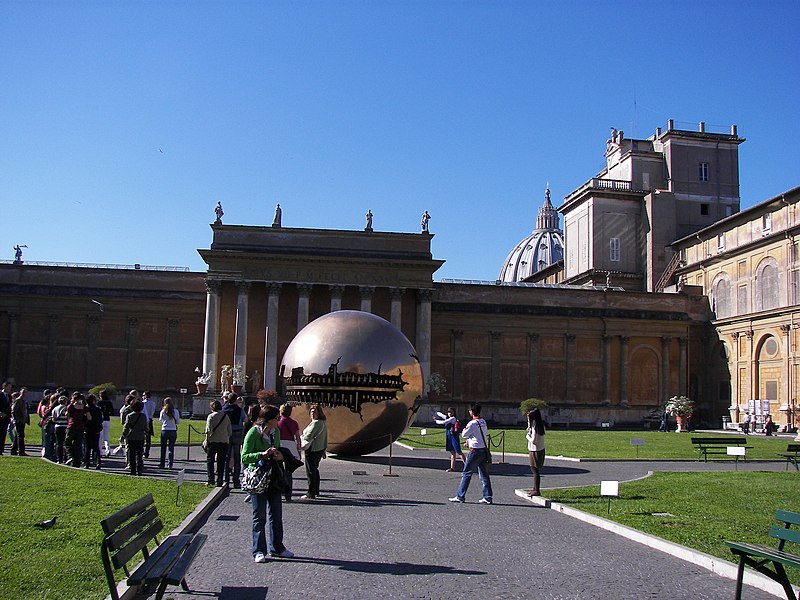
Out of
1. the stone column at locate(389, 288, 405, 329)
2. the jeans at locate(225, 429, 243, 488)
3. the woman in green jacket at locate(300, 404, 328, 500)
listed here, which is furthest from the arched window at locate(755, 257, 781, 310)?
the woman in green jacket at locate(300, 404, 328, 500)

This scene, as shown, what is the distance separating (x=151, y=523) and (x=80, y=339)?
2098 inches

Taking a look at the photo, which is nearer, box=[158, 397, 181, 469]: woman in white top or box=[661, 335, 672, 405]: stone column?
box=[158, 397, 181, 469]: woman in white top

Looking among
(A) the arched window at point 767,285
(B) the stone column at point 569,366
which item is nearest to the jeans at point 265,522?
(A) the arched window at point 767,285

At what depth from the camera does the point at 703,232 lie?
6166 centimetres

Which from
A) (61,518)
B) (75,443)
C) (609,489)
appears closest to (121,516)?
(61,518)

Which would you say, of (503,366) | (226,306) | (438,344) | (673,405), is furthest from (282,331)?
(673,405)

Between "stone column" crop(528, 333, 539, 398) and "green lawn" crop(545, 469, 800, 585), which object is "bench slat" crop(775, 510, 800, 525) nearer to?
"green lawn" crop(545, 469, 800, 585)

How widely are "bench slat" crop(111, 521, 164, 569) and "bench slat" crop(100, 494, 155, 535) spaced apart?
20 centimetres

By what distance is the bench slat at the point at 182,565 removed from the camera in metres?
7.27

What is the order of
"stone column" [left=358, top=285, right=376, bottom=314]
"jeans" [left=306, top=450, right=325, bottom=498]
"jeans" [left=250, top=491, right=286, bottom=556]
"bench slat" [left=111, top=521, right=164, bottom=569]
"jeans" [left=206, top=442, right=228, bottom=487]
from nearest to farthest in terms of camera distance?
"bench slat" [left=111, top=521, right=164, bottom=569] → "jeans" [left=250, top=491, right=286, bottom=556] → "jeans" [left=306, top=450, right=325, bottom=498] → "jeans" [left=206, top=442, right=228, bottom=487] → "stone column" [left=358, top=285, right=376, bottom=314]

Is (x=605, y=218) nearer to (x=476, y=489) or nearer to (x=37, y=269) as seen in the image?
(x=37, y=269)

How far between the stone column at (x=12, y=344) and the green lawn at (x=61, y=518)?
41.4 metres

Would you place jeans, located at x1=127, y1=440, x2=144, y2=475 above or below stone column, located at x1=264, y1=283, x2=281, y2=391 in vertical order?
below

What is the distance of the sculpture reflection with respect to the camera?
2008 centimetres
